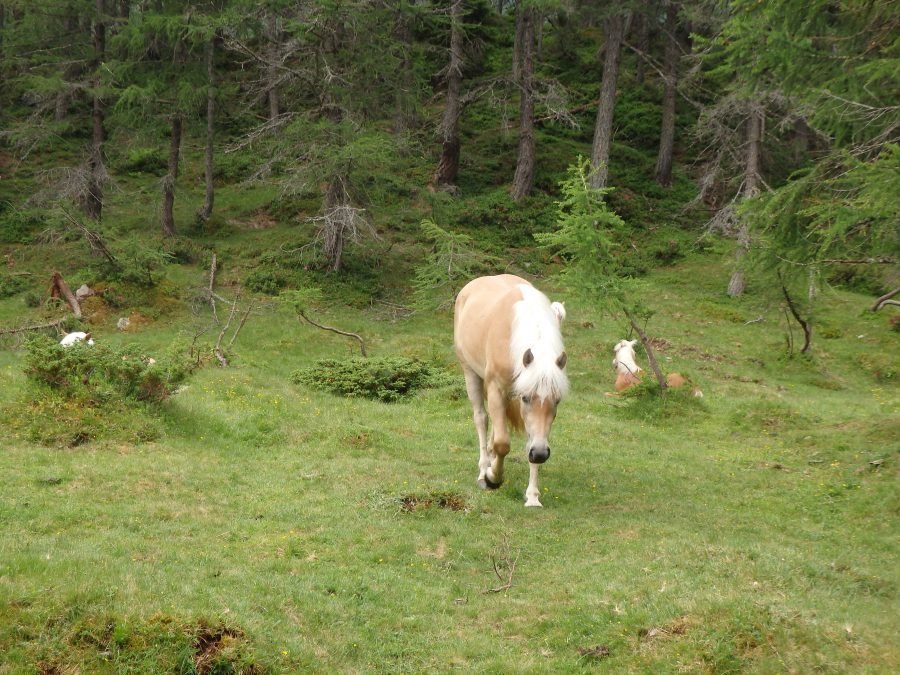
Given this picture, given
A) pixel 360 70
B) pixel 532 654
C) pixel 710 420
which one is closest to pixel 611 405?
pixel 710 420

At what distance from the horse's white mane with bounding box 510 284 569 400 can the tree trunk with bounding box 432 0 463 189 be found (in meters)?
23.0

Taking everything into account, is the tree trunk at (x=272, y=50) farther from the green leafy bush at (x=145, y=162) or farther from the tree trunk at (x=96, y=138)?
the green leafy bush at (x=145, y=162)

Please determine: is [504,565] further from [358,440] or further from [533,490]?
[358,440]

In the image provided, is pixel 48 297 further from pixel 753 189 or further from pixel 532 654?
pixel 753 189

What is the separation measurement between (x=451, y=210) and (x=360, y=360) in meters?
11.5

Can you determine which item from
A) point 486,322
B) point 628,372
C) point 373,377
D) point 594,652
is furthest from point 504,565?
point 628,372

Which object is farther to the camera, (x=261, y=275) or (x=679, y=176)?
(x=679, y=176)

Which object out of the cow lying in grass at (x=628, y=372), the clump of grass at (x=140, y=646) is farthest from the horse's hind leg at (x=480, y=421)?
the cow lying in grass at (x=628, y=372)

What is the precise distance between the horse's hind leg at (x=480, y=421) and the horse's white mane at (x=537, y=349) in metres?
1.82

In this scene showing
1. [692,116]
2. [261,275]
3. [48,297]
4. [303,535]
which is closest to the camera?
[303,535]

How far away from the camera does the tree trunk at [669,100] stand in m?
34.1

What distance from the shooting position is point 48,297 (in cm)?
2194

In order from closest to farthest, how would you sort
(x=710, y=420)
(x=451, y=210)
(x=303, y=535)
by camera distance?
(x=303, y=535) → (x=710, y=420) → (x=451, y=210)

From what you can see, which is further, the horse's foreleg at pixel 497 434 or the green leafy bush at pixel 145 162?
the green leafy bush at pixel 145 162
